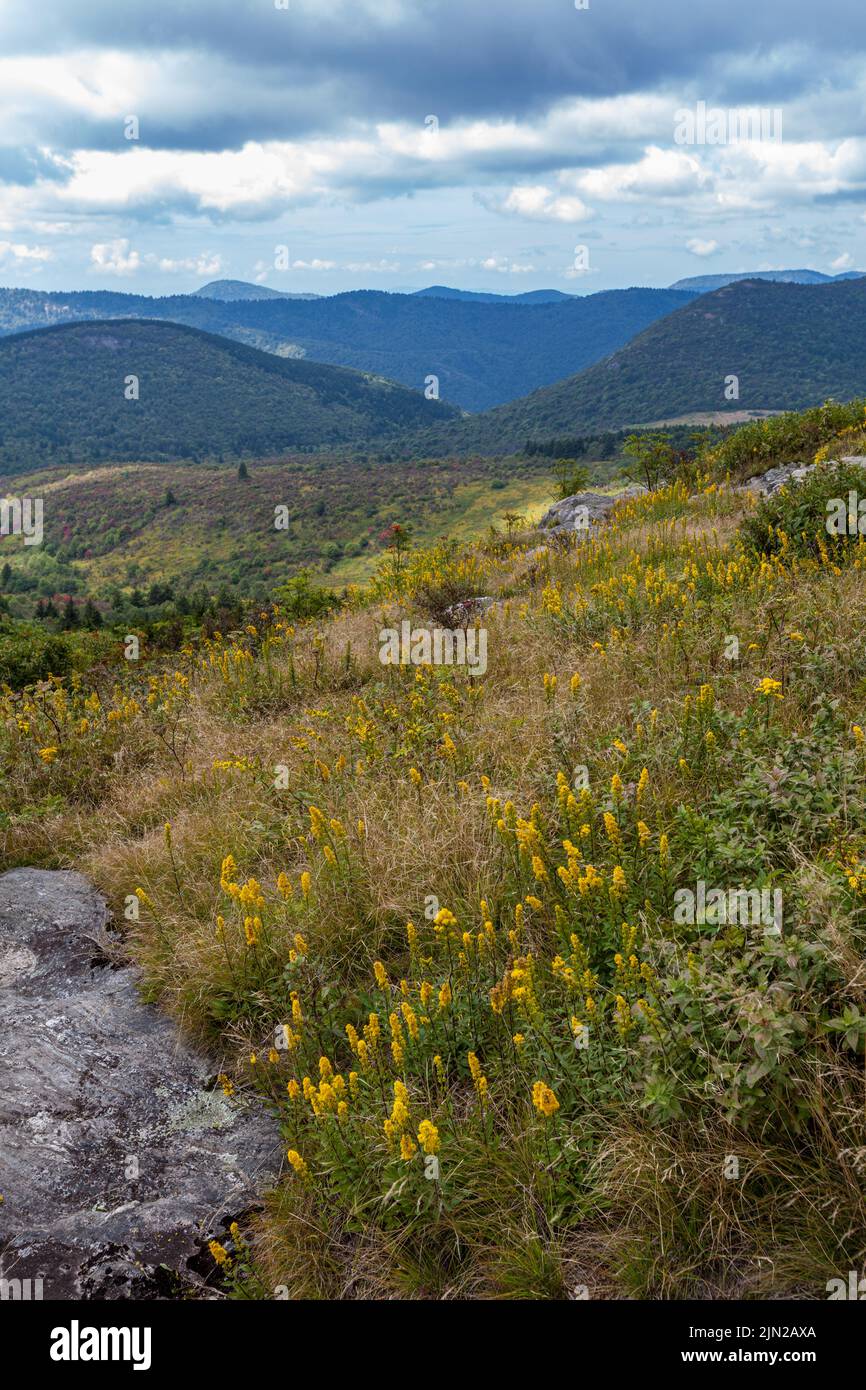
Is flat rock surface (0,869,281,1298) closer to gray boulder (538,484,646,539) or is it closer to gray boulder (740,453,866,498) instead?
gray boulder (740,453,866,498)

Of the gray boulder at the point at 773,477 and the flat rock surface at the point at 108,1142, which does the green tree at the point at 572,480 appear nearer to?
the gray boulder at the point at 773,477

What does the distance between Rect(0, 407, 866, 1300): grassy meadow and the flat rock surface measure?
14 centimetres

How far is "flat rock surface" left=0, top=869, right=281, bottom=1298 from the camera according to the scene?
2.70m

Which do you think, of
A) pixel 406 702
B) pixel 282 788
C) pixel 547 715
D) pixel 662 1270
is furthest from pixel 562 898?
pixel 406 702

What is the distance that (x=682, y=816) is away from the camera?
350cm

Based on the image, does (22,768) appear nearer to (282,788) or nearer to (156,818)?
(156,818)

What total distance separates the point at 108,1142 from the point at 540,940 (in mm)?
1890

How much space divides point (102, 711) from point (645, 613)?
17.2 feet

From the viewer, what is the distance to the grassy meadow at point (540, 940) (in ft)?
7.82

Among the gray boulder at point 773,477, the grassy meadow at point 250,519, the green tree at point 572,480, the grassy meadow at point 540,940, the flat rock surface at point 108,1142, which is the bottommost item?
the flat rock surface at point 108,1142

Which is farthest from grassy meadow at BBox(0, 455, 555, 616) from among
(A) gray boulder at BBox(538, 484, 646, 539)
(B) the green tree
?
(A) gray boulder at BBox(538, 484, 646, 539)

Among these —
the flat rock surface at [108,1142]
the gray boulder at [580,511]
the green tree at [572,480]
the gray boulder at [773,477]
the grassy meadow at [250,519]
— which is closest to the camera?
the flat rock surface at [108,1142]

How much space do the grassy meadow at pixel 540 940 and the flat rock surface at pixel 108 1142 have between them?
144mm

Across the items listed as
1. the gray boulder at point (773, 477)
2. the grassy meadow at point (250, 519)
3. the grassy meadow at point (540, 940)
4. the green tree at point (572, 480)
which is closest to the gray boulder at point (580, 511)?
the green tree at point (572, 480)
